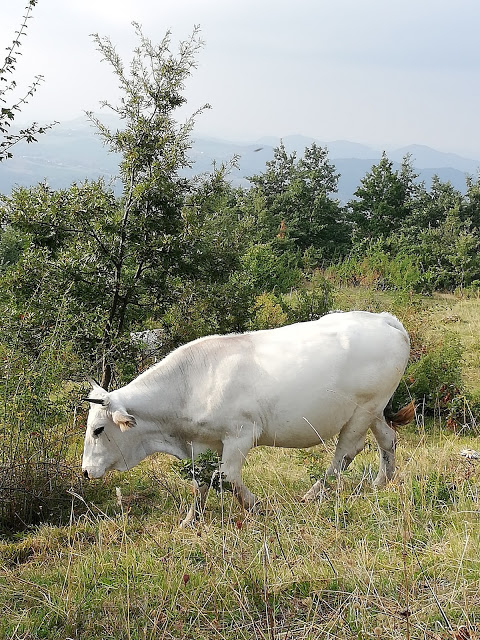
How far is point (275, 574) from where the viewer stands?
3.74m

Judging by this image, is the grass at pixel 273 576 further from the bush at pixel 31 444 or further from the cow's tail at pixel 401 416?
the cow's tail at pixel 401 416

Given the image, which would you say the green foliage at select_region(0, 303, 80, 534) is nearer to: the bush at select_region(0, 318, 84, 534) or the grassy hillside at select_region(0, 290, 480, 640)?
the bush at select_region(0, 318, 84, 534)

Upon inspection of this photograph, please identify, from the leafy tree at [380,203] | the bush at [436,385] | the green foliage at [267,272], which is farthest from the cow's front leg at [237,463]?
the leafy tree at [380,203]

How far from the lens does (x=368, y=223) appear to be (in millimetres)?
26984

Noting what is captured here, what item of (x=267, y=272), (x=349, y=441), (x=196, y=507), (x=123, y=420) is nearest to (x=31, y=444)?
(x=123, y=420)

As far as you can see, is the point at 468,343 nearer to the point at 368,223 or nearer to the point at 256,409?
the point at 256,409

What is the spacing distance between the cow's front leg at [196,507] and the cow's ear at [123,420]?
2.53 ft

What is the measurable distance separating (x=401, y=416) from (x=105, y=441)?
288 centimetres

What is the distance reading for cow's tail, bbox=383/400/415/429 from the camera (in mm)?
6352

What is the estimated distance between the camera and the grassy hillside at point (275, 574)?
3270 millimetres

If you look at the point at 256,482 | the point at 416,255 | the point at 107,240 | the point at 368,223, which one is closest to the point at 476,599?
the point at 256,482

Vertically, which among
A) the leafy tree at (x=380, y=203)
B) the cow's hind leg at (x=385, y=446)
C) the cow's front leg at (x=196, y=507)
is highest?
the leafy tree at (x=380, y=203)

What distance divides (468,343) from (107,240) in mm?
7454

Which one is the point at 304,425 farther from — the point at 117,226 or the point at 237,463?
the point at 117,226
